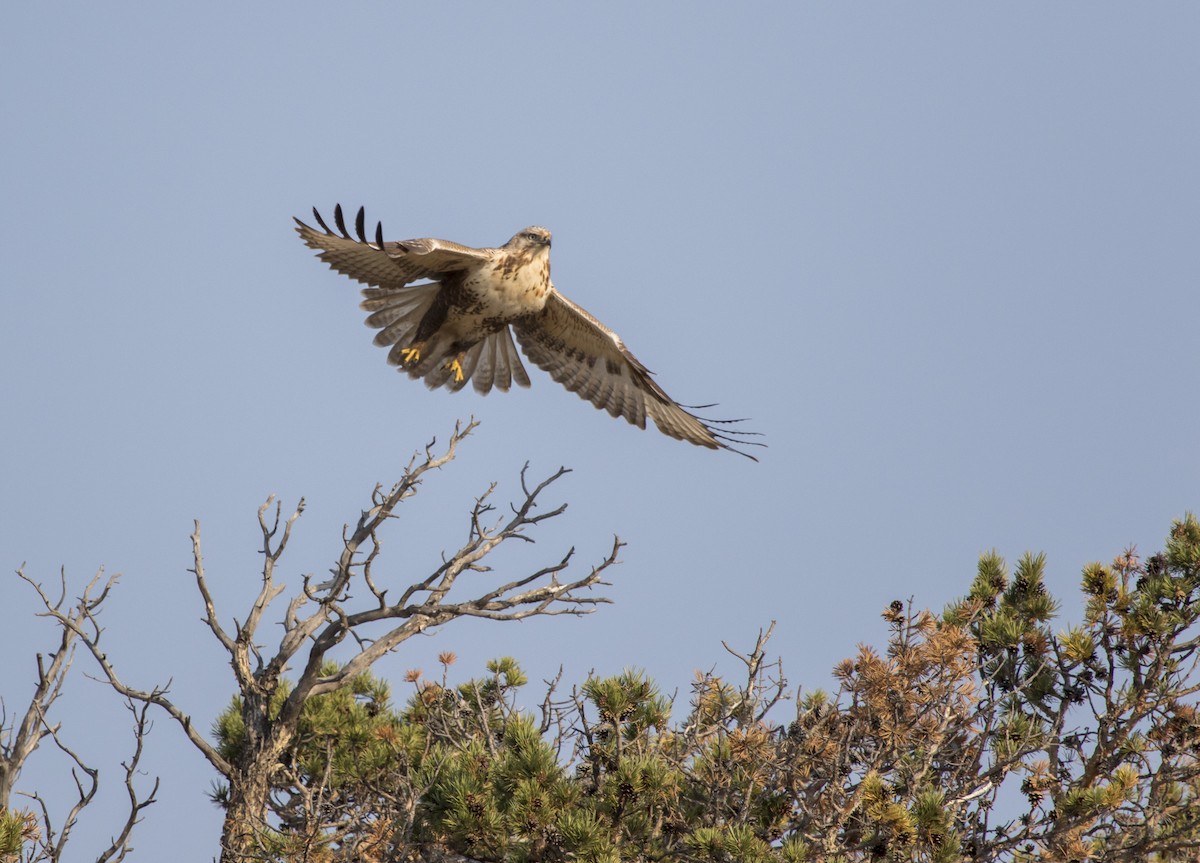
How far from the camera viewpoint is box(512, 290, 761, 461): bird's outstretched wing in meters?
10.8

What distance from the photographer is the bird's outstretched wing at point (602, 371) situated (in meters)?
10.8

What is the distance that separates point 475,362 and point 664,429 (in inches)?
65.1

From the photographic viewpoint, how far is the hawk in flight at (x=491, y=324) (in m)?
9.92

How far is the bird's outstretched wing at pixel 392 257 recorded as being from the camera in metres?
9.63

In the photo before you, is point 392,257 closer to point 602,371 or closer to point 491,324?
point 491,324

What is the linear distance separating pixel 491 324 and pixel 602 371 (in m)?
1.27

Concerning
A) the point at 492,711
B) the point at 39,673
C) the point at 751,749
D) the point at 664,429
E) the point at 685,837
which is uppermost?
the point at 664,429

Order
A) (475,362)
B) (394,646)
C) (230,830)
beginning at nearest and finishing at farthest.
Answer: (230,830)
(394,646)
(475,362)

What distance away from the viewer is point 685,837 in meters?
5.59

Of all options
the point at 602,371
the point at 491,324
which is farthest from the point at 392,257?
the point at 602,371

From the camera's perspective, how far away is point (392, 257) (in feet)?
32.6

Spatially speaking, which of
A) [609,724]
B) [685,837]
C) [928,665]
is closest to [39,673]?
[609,724]

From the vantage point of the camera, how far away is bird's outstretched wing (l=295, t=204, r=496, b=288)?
9633 millimetres

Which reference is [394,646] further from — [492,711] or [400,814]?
[400,814]
